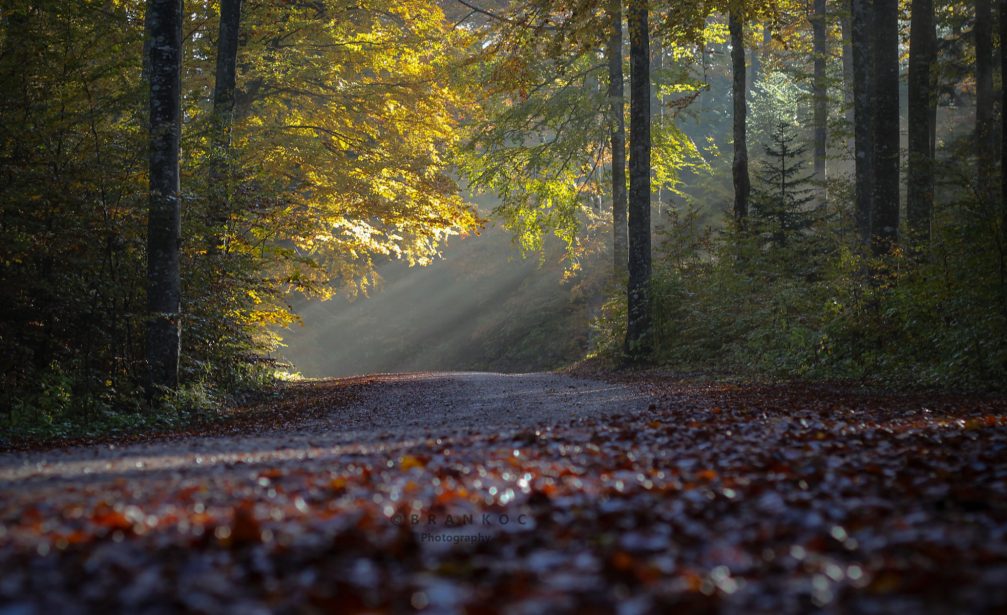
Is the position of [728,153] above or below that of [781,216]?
above

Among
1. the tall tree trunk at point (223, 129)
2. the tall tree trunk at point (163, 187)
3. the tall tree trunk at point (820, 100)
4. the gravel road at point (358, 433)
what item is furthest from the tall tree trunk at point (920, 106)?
the tall tree trunk at point (163, 187)

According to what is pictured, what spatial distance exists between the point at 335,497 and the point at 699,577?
197 centimetres

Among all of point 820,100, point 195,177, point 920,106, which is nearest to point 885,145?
point 920,106

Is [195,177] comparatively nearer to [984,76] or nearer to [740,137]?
[740,137]

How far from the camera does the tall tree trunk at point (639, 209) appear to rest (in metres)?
17.4

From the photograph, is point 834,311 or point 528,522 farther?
point 834,311

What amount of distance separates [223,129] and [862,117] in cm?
1292

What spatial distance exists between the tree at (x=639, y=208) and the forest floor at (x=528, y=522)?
36.2 feet

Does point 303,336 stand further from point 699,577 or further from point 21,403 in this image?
point 699,577

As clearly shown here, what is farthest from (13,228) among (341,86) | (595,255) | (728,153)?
(728,153)

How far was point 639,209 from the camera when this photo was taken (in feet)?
57.8

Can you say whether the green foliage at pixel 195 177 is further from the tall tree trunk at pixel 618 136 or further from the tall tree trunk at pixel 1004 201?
the tall tree trunk at pixel 1004 201

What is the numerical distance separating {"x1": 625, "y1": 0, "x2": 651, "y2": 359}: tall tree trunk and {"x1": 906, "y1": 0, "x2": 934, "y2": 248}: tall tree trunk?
574 centimetres

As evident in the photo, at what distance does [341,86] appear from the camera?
2030 cm
